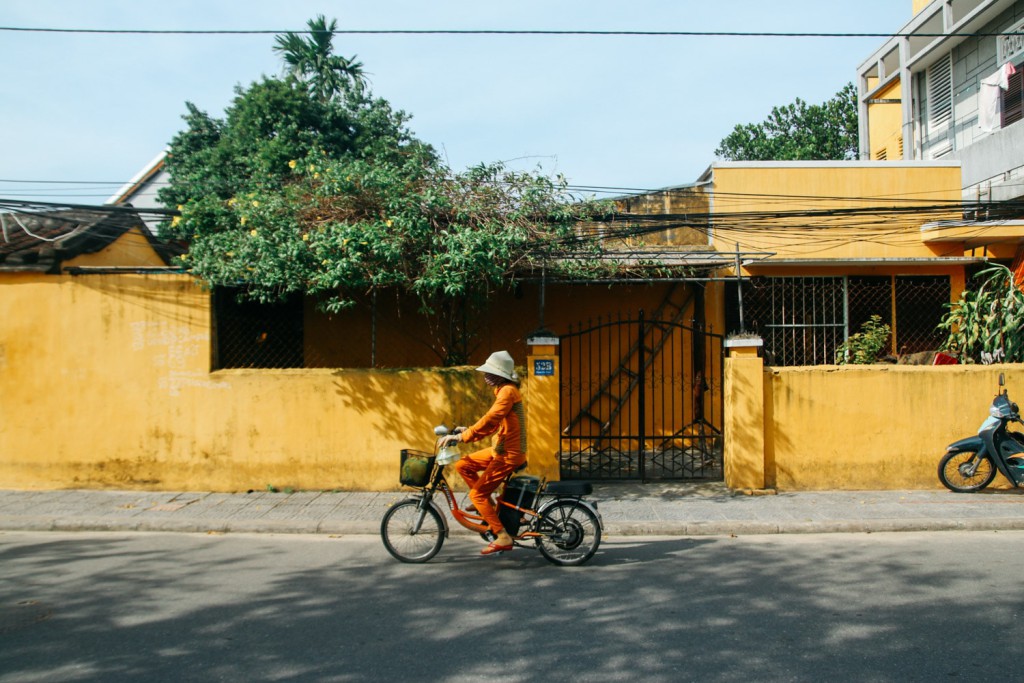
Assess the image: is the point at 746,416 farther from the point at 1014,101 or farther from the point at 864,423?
the point at 1014,101

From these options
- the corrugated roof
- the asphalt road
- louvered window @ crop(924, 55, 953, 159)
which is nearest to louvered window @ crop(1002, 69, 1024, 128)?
louvered window @ crop(924, 55, 953, 159)

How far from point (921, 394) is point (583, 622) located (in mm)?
6231

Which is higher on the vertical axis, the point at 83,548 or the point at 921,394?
the point at 921,394

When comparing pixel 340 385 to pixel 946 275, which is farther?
pixel 946 275

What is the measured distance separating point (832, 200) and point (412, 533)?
31.5 ft

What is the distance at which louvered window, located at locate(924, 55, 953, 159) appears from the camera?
1830 centimetres

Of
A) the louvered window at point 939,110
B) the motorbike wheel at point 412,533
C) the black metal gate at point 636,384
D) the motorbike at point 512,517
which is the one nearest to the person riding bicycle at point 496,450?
the motorbike at point 512,517

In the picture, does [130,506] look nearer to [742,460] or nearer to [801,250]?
[742,460]

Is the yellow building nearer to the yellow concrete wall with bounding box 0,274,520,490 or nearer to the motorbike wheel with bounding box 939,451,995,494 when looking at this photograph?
the yellow concrete wall with bounding box 0,274,520,490

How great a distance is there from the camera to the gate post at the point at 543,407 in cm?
933

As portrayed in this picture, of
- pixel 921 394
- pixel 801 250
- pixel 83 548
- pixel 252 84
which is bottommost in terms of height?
pixel 83 548

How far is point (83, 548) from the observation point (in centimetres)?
736

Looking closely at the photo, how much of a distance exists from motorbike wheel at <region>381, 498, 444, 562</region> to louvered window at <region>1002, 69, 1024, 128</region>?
1503cm

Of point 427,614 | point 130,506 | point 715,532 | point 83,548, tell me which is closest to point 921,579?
point 715,532
